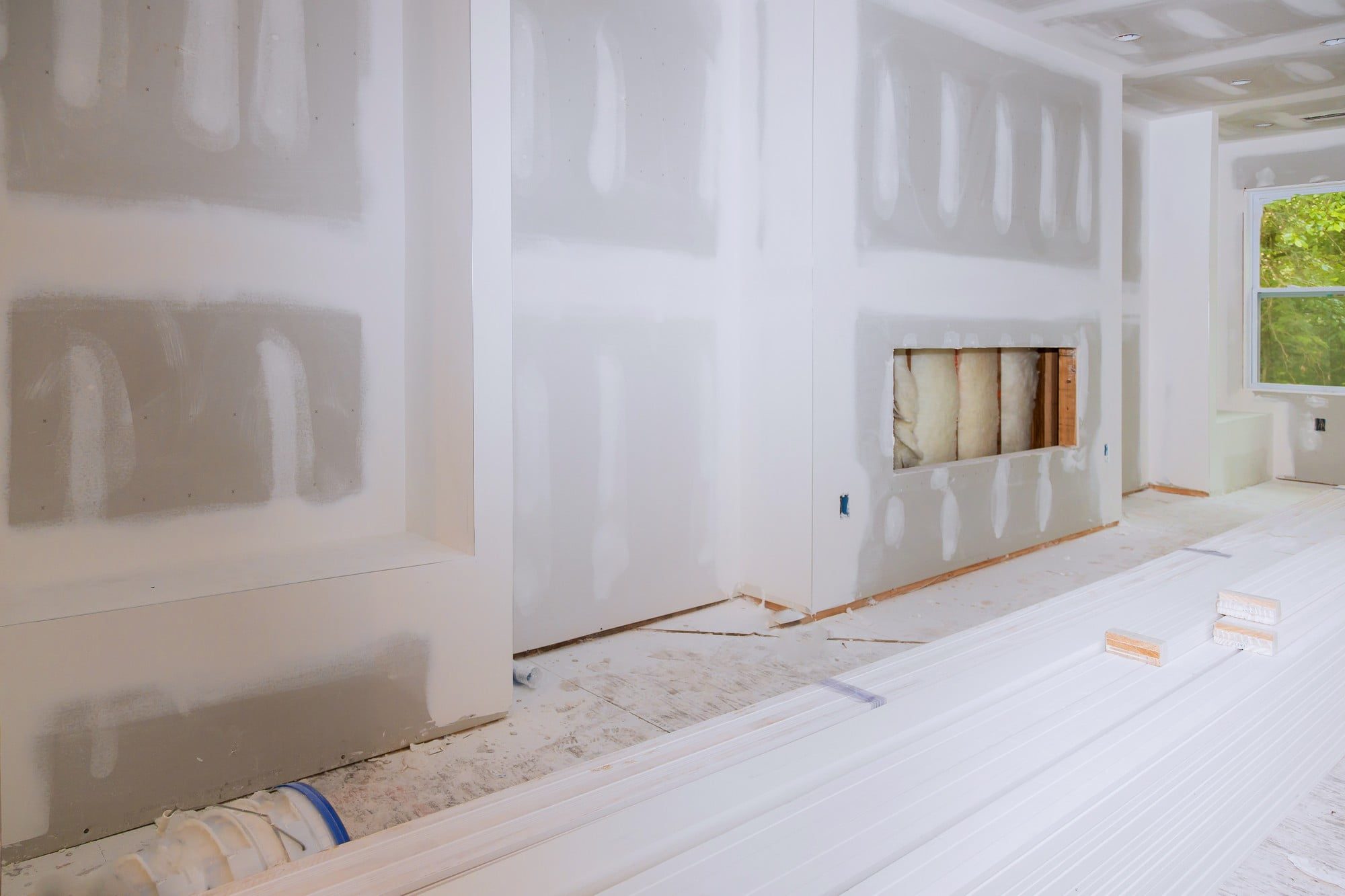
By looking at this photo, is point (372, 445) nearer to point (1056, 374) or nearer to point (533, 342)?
point (533, 342)

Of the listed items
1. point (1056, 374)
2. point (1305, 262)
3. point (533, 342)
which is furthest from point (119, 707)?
point (1305, 262)

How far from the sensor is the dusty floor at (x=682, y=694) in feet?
5.26

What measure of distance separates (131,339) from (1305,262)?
26.2ft

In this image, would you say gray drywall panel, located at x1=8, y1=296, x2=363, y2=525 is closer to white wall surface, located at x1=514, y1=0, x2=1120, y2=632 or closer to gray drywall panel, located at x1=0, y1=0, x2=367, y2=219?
gray drywall panel, located at x1=0, y1=0, x2=367, y2=219

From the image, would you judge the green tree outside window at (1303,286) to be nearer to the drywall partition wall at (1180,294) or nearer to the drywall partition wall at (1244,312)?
the drywall partition wall at (1244,312)

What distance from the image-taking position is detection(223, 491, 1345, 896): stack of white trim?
1.12 m

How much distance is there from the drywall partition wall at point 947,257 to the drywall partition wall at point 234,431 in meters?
1.66

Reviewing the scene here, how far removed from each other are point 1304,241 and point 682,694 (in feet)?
22.2

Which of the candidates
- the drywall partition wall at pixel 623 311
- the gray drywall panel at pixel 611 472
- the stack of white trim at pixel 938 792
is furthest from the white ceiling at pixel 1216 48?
the stack of white trim at pixel 938 792

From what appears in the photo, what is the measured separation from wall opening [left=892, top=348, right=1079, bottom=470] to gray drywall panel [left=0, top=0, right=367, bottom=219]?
8.74ft

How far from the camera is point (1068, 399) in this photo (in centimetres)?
536

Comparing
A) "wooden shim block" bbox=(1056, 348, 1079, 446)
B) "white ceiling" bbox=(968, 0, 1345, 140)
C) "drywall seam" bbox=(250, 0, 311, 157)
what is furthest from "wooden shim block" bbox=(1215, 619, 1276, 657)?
"wooden shim block" bbox=(1056, 348, 1079, 446)

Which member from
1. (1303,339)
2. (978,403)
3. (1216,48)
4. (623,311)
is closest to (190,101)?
(623,311)

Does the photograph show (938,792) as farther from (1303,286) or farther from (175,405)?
(1303,286)
